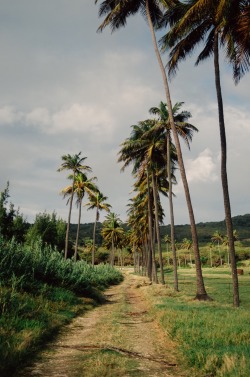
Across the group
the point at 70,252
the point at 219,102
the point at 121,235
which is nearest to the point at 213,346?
the point at 219,102

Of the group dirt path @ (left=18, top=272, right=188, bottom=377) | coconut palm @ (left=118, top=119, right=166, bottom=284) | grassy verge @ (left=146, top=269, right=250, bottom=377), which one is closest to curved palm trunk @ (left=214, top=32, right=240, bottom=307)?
grassy verge @ (left=146, top=269, right=250, bottom=377)

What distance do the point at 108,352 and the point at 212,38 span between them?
53.2ft

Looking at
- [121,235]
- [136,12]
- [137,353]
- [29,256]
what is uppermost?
[136,12]

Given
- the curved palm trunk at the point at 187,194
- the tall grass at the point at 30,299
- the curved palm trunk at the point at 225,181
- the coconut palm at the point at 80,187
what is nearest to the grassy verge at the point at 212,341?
the tall grass at the point at 30,299

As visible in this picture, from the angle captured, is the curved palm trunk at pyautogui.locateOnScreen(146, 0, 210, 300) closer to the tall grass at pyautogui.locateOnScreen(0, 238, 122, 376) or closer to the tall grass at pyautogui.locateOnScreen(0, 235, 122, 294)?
the tall grass at pyautogui.locateOnScreen(0, 238, 122, 376)

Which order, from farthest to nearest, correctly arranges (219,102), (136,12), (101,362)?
1. (136,12)
2. (219,102)
3. (101,362)

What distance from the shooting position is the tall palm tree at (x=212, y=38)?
14.9 m

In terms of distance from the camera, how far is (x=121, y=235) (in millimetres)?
72188

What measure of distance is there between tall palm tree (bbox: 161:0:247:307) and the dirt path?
7394mm

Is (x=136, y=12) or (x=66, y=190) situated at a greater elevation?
(x=136, y=12)

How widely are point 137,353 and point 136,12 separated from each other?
2123cm

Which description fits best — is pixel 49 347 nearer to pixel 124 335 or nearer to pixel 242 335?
pixel 124 335

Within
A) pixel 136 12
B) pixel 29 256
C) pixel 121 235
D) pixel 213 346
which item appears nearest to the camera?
pixel 213 346

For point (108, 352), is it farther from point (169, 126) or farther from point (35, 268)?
point (169, 126)
